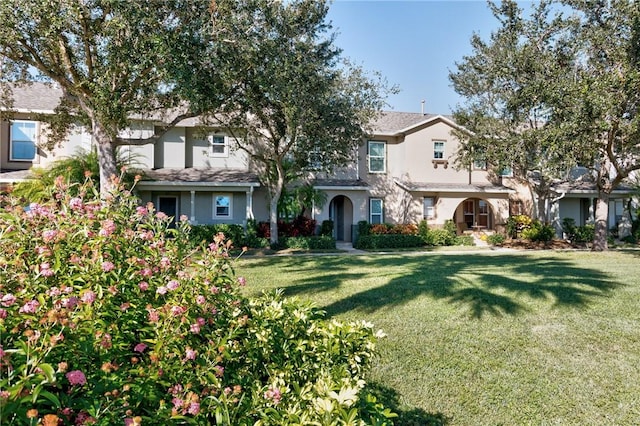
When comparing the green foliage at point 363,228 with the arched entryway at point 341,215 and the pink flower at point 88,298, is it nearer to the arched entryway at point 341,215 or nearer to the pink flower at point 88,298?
the arched entryway at point 341,215

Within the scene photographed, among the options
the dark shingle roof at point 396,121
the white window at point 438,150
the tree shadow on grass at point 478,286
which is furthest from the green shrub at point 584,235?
the tree shadow on grass at point 478,286

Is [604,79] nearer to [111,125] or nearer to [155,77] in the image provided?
[155,77]

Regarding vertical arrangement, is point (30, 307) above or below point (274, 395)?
above

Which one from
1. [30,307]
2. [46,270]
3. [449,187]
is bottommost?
[30,307]

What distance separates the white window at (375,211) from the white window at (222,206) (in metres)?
8.52

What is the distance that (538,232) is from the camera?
2297 cm

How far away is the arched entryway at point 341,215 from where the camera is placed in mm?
25094

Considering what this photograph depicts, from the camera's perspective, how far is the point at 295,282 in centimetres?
1033

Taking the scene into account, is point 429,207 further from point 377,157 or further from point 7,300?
point 7,300

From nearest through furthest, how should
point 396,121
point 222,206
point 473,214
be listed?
point 222,206, point 396,121, point 473,214

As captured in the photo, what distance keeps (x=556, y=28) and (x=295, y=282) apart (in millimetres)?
16791

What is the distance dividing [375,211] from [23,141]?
64.3 ft

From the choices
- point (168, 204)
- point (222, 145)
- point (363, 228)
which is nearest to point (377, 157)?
point (363, 228)

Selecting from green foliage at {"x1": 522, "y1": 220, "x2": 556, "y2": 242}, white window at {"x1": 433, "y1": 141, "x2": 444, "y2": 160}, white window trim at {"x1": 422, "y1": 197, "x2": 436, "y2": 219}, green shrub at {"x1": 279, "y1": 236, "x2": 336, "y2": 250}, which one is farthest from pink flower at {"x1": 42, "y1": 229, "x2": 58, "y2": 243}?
white window at {"x1": 433, "y1": 141, "x2": 444, "y2": 160}
